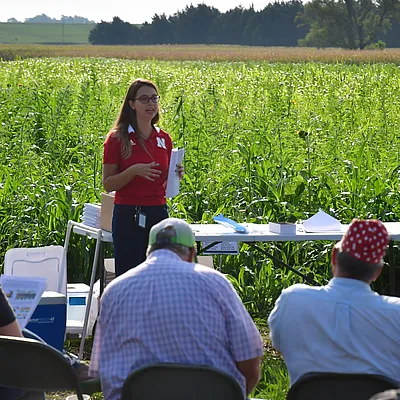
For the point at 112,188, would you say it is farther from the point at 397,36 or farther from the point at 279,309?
the point at 397,36

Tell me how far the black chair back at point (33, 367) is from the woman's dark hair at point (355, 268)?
1102 mm

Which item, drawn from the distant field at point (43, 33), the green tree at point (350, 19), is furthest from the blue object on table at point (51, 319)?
the distant field at point (43, 33)

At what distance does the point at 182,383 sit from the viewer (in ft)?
10.1

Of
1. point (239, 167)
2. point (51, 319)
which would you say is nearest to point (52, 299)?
point (51, 319)

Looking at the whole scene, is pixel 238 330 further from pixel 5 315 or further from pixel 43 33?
pixel 43 33

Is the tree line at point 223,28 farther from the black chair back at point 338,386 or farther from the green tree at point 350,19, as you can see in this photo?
the black chair back at point 338,386

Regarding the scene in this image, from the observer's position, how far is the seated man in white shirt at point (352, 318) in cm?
332

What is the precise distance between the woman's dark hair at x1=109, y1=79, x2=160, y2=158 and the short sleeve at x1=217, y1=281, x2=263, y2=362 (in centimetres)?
243

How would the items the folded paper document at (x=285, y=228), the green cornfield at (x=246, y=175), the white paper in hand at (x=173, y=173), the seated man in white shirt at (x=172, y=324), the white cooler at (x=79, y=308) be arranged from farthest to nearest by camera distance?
the green cornfield at (x=246, y=175)
the white cooler at (x=79, y=308)
the folded paper document at (x=285, y=228)
the white paper in hand at (x=173, y=173)
the seated man in white shirt at (x=172, y=324)

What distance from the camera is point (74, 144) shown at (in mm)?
11016

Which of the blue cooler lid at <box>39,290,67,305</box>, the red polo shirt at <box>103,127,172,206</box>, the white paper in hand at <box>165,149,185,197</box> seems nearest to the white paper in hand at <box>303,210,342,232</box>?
the white paper in hand at <box>165,149,185,197</box>

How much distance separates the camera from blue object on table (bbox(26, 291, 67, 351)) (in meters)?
5.15

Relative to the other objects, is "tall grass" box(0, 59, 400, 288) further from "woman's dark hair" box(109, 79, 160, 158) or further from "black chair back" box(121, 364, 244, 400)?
"black chair back" box(121, 364, 244, 400)

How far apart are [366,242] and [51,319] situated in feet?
7.85
